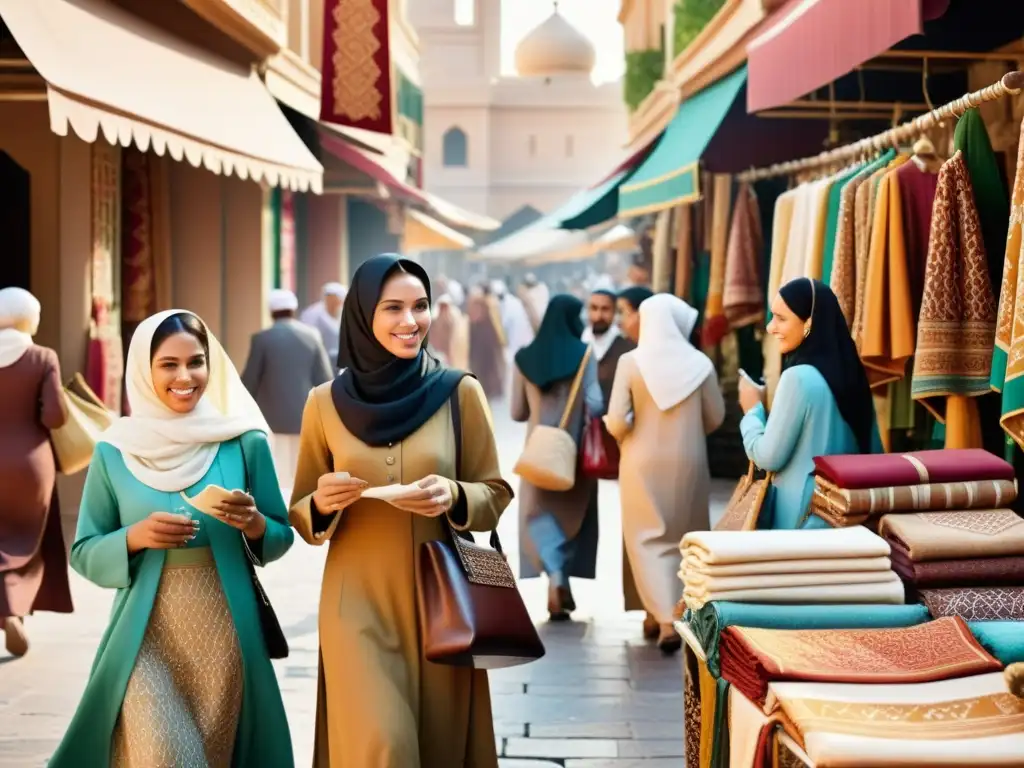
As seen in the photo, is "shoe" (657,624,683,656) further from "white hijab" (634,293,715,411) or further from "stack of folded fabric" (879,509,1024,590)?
"stack of folded fabric" (879,509,1024,590)

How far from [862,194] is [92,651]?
13.5ft

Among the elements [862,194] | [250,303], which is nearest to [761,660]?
[862,194]

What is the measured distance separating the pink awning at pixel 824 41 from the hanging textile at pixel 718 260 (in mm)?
3112

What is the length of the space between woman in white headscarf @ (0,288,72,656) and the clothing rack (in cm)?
395

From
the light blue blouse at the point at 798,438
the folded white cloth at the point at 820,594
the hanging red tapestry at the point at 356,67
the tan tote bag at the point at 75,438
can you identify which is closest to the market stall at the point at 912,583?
the folded white cloth at the point at 820,594

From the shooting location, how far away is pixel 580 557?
26.6 ft

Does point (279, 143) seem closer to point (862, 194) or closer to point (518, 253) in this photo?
point (862, 194)

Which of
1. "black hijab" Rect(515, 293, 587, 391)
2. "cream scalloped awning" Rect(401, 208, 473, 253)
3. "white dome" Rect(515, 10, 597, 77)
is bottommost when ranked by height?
"black hijab" Rect(515, 293, 587, 391)

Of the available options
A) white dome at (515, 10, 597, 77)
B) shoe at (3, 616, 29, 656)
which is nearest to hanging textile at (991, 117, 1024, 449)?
shoe at (3, 616, 29, 656)

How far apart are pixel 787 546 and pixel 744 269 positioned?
6136 millimetres

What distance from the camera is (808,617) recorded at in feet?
11.5

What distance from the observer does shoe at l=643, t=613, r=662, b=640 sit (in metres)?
7.50

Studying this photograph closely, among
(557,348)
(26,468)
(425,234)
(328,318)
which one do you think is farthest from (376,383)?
→ (425,234)

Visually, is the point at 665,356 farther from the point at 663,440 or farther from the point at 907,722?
the point at 907,722
